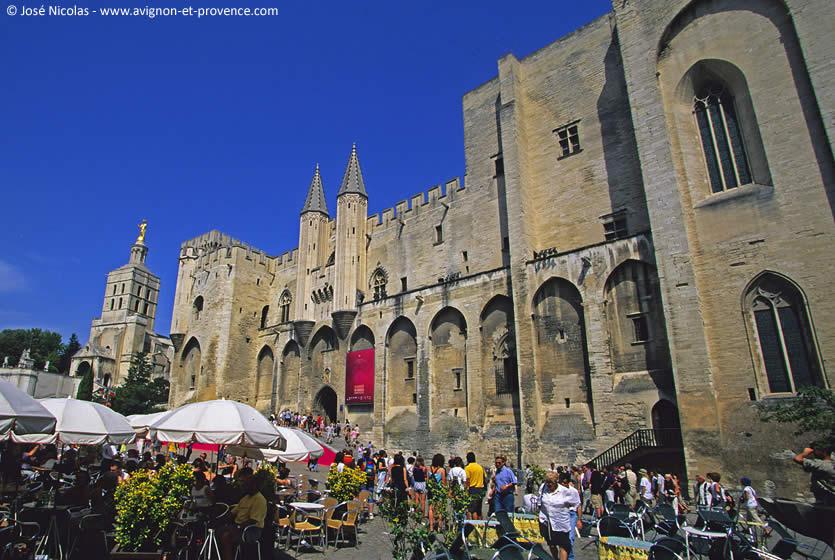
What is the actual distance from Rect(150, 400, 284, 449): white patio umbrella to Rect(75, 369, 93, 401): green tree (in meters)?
44.7

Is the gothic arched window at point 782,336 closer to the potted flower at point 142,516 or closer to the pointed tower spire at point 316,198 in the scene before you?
the potted flower at point 142,516

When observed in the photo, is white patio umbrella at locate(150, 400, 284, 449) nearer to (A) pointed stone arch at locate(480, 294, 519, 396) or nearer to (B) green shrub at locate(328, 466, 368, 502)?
(B) green shrub at locate(328, 466, 368, 502)

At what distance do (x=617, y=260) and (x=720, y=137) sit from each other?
5.56 metres

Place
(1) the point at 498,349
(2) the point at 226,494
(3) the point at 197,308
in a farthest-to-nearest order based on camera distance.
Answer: (3) the point at 197,308 → (1) the point at 498,349 → (2) the point at 226,494

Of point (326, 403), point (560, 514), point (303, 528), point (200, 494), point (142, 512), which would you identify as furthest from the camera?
point (326, 403)

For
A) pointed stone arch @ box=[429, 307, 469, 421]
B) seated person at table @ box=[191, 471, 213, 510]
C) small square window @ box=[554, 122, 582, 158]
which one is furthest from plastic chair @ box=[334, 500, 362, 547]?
small square window @ box=[554, 122, 582, 158]

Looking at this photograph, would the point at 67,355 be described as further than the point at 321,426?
Yes

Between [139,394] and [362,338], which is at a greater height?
[362,338]

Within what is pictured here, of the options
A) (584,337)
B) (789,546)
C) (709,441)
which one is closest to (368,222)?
(584,337)

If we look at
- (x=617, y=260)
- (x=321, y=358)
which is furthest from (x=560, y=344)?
(x=321, y=358)

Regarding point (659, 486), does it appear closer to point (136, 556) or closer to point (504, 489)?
point (504, 489)

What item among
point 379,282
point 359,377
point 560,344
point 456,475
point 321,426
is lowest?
point 456,475

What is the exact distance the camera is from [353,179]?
109 ft

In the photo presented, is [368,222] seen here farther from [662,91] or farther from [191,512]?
[191,512]
